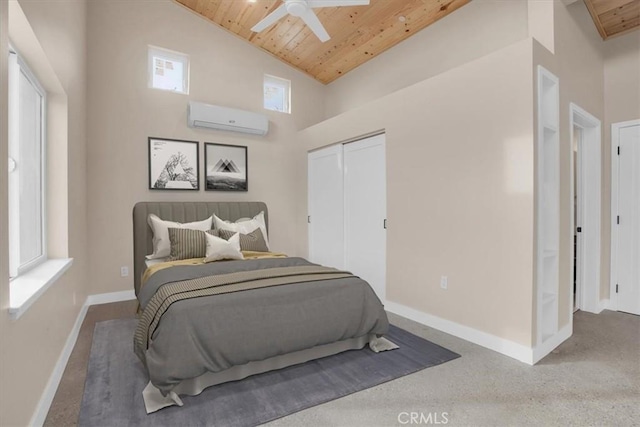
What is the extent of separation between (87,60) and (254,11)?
6.68 ft

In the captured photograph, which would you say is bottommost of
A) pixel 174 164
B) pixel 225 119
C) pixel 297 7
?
pixel 174 164

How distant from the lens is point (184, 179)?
454 centimetres

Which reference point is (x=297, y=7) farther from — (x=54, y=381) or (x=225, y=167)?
(x=54, y=381)

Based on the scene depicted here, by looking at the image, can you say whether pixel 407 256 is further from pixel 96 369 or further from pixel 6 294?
pixel 6 294

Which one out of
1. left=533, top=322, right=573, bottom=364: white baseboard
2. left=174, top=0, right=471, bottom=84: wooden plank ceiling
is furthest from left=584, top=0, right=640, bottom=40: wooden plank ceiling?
left=533, top=322, right=573, bottom=364: white baseboard

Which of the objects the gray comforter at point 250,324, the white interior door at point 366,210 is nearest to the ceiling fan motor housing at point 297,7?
the white interior door at point 366,210

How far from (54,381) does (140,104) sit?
10.7ft

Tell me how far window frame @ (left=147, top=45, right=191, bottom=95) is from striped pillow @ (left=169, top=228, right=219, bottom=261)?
Result: 2.02 metres

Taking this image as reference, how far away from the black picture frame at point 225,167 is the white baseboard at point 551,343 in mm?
3921

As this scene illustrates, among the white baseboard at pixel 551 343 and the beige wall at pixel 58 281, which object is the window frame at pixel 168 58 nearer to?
the beige wall at pixel 58 281

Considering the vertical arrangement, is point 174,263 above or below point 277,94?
below

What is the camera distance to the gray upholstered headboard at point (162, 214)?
4.11 metres

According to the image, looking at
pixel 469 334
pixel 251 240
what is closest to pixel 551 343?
pixel 469 334

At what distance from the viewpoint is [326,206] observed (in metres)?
4.86
